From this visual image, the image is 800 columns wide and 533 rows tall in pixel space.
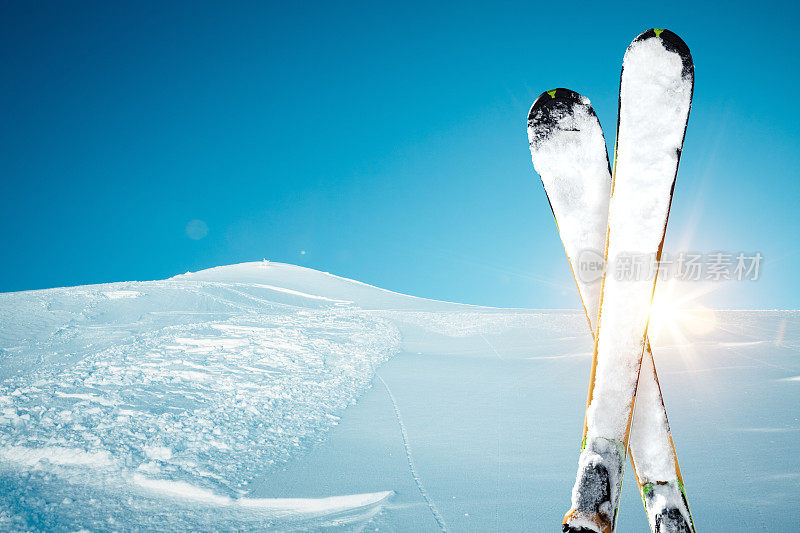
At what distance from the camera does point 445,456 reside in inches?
117

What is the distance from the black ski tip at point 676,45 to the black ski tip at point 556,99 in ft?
1.07

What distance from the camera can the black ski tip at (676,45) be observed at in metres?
1.82

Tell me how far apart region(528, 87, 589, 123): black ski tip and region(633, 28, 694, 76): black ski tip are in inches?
12.9

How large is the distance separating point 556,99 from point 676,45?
1.68 feet

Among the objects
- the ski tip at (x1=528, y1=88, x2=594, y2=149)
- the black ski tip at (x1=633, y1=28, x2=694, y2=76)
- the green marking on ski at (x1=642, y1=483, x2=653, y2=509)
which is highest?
the black ski tip at (x1=633, y1=28, x2=694, y2=76)

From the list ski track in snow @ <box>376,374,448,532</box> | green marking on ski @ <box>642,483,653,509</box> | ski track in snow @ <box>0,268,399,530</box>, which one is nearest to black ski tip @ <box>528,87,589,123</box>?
green marking on ski @ <box>642,483,653,509</box>

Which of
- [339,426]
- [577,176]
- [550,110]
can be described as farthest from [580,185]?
[339,426]

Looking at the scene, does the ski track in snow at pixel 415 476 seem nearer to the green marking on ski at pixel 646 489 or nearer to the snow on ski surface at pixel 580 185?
the green marking on ski at pixel 646 489

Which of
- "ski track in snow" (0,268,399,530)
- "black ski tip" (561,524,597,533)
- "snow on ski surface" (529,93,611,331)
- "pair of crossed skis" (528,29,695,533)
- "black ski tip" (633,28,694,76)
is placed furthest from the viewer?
"ski track in snow" (0,268,399,530)

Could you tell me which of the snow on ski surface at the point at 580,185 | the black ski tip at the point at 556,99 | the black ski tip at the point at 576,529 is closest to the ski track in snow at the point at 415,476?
the black ski tip at the point at 576,529

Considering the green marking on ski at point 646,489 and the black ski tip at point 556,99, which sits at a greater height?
the black ski tip at point 556,99

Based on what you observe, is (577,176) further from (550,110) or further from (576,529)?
(576,529)

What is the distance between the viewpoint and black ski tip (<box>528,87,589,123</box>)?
2.03 metres

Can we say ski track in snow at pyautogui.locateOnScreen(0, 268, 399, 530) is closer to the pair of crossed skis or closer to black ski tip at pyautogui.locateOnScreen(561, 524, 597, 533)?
black ski tip at pyautogui.locateOnScreen(561, 524, 597, 533)
